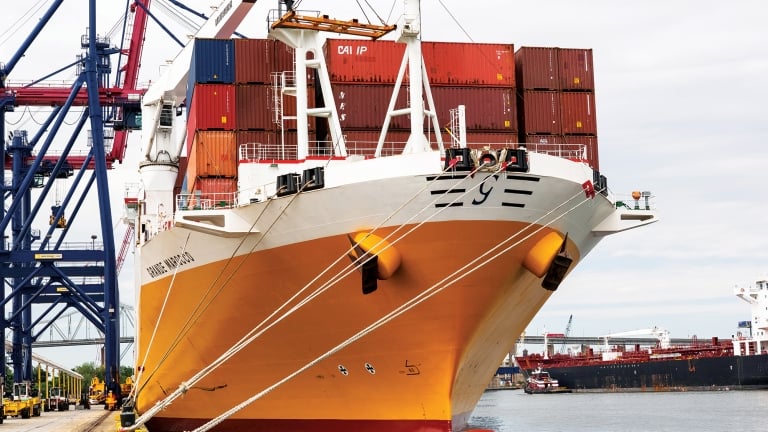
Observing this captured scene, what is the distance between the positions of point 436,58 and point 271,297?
28.0 ft

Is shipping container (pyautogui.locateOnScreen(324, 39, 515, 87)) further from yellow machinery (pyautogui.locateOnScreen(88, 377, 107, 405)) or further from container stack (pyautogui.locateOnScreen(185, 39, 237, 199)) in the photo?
yellow machinery (pyautogui.locateOnScreen(88, 377, 107, 405))

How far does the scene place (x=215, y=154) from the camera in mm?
25250

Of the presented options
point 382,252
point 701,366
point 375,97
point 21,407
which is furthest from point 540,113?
point 701,366

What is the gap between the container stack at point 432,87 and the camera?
2570 cm

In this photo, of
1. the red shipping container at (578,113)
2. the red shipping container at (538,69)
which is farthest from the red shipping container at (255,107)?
the red shipping container at (578,113)

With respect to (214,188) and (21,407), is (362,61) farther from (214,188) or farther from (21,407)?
(21,407)

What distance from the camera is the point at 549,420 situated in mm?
47312

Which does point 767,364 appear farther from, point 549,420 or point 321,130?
point 321,130

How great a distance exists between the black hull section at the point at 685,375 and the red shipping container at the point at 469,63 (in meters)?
52.6

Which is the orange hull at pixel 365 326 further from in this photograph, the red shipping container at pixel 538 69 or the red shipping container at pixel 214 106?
the red shipping container at pixel 538 69

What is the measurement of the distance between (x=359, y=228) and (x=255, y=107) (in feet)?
21.3

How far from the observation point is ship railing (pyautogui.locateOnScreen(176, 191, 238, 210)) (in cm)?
2330

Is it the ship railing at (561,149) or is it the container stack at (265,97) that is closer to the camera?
the container stack at (265,97)

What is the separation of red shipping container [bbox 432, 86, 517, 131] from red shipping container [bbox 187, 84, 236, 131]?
532cm
